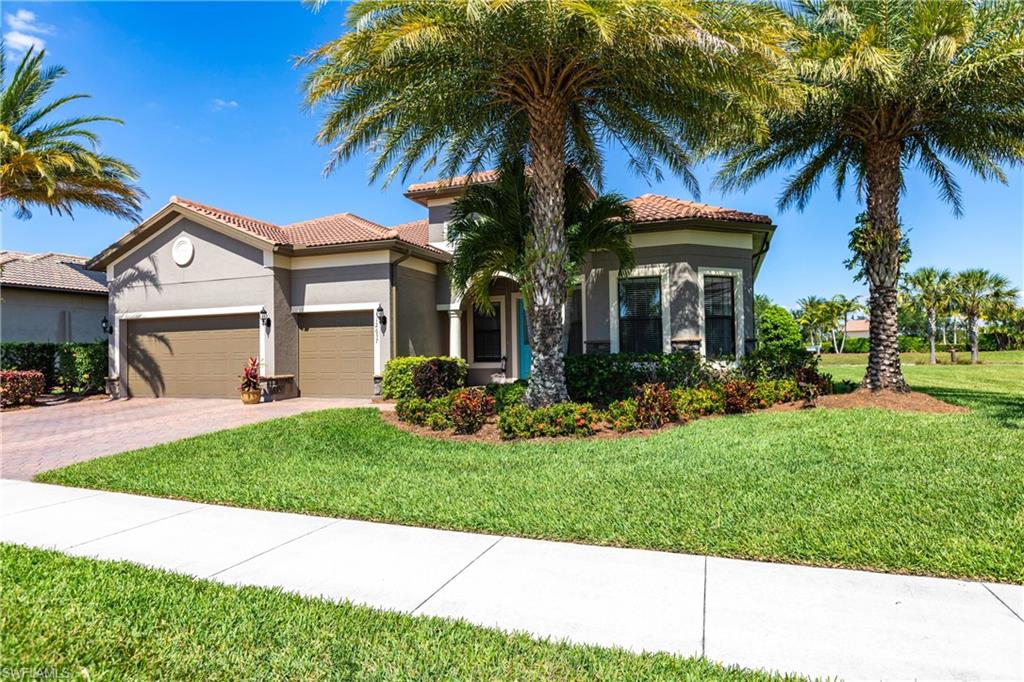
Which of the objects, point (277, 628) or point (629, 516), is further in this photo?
point (629, 516)

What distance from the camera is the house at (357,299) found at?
48.1ft

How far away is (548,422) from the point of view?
9500 millimetres

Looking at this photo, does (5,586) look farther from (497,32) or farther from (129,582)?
(497,32)

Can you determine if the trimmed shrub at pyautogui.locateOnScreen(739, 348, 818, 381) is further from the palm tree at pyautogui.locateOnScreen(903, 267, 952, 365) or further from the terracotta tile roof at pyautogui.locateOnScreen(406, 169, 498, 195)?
the palm tree at pyautogui.locateOnScreen(903, 267, 952, 365)

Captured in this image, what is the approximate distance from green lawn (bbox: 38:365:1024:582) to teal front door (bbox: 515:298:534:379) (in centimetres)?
819

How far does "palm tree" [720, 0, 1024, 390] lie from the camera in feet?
32.1

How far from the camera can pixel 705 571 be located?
13.5 ft

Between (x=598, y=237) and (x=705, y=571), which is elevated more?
(x=598, y=237)

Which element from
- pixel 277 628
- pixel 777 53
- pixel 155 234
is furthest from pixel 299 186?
pixel 277 628

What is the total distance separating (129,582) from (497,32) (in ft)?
28.2

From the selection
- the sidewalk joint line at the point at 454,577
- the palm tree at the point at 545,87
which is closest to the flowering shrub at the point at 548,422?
the palm tree at the point at 545,87

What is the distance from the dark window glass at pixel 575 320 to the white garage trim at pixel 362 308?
17.0ft

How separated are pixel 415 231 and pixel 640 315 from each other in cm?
1030

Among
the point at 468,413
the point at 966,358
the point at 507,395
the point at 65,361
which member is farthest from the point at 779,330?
the point at 966,358
